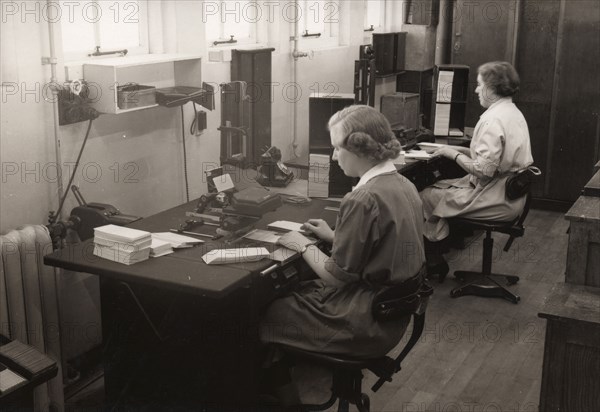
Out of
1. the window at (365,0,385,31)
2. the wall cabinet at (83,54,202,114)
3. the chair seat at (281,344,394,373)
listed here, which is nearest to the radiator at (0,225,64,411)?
the wall cabinet at (83,54,202,114)

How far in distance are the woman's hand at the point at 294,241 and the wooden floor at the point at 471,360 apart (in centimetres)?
91

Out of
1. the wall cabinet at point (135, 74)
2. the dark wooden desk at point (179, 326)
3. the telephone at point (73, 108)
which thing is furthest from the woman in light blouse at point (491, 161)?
the telephone at point (73, 108)

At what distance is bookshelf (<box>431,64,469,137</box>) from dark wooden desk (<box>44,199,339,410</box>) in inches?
112

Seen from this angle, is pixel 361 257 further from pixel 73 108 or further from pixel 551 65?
pixel 551 65

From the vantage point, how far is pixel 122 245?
318 centimetres

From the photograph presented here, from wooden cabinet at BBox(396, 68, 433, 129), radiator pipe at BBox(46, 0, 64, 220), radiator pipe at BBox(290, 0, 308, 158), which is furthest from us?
wooden cabinet at BBox(396, 68, 433, 129)

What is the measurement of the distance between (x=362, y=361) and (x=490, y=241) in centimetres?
244

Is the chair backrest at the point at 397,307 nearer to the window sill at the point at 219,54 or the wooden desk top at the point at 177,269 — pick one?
the wooden desk top at the point at 177,269

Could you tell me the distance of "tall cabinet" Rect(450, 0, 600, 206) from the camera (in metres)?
6.68

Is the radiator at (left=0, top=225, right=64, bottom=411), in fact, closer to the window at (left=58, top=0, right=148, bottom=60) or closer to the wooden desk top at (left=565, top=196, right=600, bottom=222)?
the window at (left=58, top=0, right=148, bottom=60)

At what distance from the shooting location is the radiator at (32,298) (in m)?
3.24

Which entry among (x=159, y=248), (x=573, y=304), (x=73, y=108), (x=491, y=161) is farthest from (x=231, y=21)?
(x=573, y=304)

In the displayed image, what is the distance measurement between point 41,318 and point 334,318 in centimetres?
129

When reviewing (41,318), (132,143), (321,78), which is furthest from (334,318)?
(321,78)
